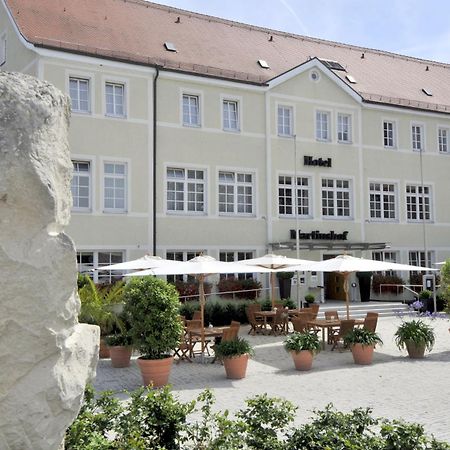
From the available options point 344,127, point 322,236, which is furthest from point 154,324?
point 344,127

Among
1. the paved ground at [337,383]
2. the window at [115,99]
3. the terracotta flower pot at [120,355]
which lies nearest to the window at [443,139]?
the window at [115,99]

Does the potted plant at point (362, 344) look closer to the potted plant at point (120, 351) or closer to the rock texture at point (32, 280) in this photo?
the potted plant at point (120, 351)

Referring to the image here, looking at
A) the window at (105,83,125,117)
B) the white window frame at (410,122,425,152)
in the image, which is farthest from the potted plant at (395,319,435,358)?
the white window frame at (410,122,425,152)

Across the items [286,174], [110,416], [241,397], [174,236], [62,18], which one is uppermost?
[62,18]

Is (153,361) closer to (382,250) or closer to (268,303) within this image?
(268,303)

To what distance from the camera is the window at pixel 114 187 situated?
66.9ft

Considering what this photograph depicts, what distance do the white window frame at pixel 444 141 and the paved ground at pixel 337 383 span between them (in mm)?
16526

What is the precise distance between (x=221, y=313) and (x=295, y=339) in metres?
7.85

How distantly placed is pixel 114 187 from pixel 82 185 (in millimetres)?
1128

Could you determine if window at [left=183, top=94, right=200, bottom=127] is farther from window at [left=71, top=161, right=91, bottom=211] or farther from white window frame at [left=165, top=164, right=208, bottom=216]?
window at [left=71, top=161, right=91, bottom=211]

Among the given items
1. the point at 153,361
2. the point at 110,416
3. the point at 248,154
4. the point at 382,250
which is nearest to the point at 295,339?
the point at 153,361

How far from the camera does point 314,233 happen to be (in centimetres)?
2395

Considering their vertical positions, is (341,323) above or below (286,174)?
below

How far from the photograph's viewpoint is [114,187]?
20.6 metres
